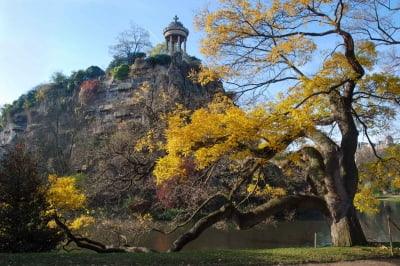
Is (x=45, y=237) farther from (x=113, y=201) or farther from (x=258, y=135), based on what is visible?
(x=113, y=201)

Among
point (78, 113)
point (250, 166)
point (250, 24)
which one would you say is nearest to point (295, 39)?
point (250, 24)

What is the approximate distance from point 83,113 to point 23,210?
Result: 48955mm

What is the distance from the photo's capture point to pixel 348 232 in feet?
35.2

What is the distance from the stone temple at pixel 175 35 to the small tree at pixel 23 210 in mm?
57330

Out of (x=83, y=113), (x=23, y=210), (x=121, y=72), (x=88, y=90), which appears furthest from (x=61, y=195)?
(x=88, y=90)

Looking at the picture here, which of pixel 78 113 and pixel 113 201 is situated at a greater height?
pixel 78 113

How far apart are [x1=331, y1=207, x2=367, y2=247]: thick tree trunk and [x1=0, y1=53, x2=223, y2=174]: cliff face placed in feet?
119

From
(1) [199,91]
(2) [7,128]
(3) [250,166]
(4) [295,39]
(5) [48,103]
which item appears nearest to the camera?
→ (4) [295,39]

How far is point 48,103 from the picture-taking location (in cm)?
6150

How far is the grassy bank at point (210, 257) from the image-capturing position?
334 inches

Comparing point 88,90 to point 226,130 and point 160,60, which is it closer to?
point 160,60

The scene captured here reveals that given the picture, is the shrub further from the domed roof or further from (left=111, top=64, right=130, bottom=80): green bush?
the domed roof

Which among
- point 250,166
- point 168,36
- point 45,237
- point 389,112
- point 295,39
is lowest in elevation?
point 45,237

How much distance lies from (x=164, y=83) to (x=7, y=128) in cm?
3352
